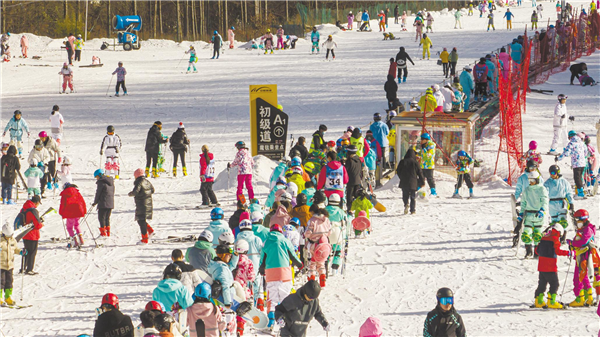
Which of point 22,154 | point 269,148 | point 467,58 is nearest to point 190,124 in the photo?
point 22,154

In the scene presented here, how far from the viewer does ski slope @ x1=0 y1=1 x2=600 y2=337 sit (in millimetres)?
10078

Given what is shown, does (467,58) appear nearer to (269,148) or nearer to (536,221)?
(269,148)

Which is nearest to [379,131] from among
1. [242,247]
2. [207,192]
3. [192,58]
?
[207,192]

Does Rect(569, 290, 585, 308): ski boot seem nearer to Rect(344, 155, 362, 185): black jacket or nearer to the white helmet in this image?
the white helmet

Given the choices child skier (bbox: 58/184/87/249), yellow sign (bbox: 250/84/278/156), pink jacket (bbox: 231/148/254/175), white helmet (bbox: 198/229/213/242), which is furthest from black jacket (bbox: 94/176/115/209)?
yellow sign (bbox: 250/84/278/156)

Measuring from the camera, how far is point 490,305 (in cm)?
1013

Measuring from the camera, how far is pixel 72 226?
43.8 ft

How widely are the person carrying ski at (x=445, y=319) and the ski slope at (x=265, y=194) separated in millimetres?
2394

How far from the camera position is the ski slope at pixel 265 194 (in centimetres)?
1008

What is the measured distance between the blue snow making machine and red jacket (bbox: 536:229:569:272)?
3572 cm

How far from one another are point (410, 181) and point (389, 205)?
1292mm

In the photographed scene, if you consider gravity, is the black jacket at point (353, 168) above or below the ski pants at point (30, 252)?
above

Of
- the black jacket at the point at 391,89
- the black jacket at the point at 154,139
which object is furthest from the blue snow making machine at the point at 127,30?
the black jacket at the point at 154,139

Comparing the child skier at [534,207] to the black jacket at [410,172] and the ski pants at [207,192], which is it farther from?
the ski pants at [207,192]
